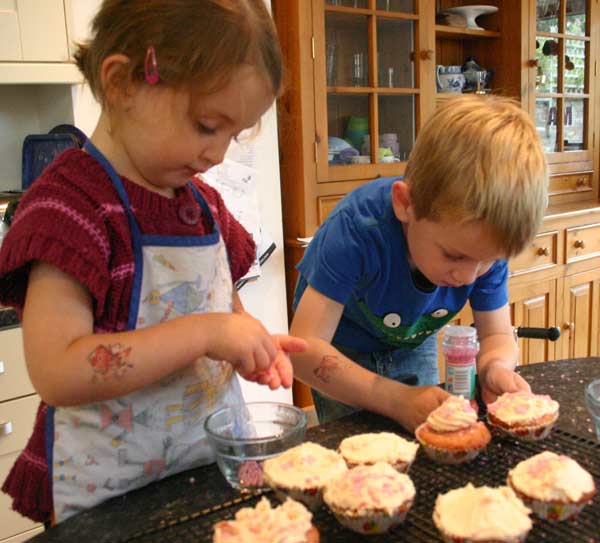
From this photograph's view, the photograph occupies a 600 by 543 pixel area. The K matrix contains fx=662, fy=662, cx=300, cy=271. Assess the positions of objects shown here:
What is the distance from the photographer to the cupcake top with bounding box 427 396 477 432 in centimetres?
79

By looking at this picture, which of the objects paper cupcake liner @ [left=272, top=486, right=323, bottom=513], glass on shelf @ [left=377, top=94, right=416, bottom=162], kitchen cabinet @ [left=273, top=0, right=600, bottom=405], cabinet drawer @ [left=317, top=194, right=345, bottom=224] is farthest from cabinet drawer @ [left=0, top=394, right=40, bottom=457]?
glass on shelf @ [left=377, top=94, right=416, bottom=162]

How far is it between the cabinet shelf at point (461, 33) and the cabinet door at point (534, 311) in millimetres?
1079

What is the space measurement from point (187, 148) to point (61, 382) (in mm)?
282

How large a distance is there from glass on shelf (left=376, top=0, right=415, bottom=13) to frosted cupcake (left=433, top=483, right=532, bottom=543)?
2127 mm

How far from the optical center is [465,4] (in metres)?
3.06

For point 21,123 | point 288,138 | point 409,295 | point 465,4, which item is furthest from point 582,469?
point 465,4

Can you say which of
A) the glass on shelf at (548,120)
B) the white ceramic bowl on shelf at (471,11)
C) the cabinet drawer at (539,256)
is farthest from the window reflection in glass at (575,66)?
the cabinet drawer at (539,256)

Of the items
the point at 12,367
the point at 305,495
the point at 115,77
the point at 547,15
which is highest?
the point at 547,15

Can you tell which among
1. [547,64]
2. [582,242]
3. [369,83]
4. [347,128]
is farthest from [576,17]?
[347,128]

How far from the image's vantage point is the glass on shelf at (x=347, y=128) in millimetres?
2355

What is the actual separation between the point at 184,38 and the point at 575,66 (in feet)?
9.92

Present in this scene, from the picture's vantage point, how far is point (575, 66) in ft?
10.6

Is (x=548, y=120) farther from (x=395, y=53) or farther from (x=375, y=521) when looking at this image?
(x=375, y=521)

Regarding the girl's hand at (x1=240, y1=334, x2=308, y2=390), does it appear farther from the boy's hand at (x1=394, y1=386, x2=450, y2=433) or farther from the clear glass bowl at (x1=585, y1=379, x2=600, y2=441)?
the clear glass bowl at (x1=585, y1=379, x2=600, y2=441)
